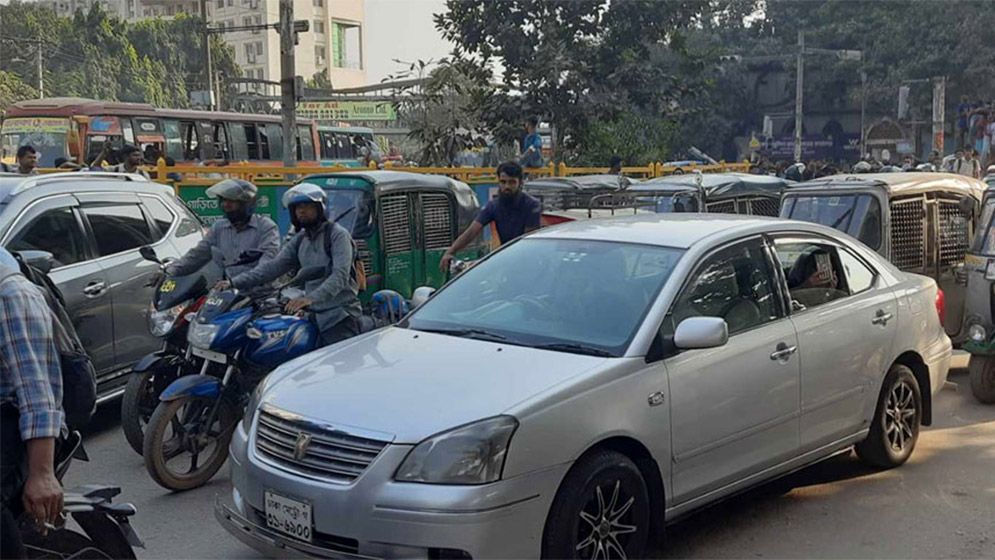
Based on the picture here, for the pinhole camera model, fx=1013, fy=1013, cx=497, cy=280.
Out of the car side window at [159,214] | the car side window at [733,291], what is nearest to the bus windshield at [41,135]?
the car side window at [159,214]

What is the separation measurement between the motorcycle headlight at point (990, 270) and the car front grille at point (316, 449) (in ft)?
19.2

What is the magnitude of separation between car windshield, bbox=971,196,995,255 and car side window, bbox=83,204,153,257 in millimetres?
6505

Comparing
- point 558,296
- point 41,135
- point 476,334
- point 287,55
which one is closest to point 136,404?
point 476,334

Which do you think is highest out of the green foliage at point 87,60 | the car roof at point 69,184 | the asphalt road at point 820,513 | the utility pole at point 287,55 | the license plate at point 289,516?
the green foliage at point 87,60

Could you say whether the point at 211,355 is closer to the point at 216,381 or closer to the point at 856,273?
the point at 216,381

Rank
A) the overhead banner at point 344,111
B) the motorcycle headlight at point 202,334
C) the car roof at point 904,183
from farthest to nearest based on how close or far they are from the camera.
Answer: the overhead banner at point 344,111, the car roof at point 904,183, the motorcycle headlight at point 202,334

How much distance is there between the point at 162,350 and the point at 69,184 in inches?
60.2

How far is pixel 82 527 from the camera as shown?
3393mm

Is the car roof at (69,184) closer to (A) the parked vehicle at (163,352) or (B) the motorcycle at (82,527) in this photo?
(A) the parked vehicle at (163,352)

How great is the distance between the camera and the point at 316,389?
4.29 m

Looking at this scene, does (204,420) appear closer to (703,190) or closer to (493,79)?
(703,190)

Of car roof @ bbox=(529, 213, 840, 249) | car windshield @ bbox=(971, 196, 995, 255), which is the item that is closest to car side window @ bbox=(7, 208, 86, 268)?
car roof @ bbox=(529, 213, 840, 249)

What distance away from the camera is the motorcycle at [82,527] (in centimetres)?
317

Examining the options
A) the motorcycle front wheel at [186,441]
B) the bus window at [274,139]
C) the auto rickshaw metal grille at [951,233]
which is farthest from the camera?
the bus window at [274,139]
